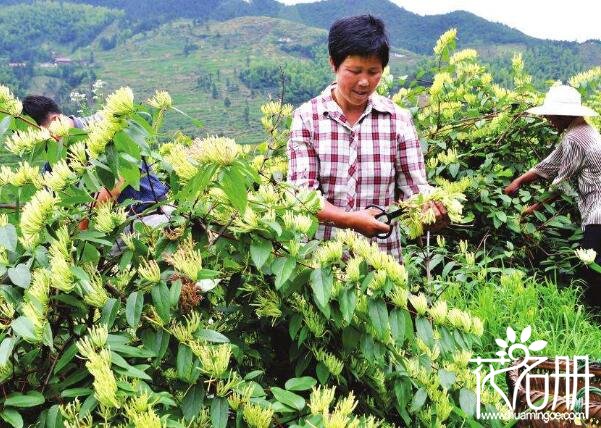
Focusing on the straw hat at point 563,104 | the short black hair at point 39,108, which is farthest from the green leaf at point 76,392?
the straw hat at point 563,104

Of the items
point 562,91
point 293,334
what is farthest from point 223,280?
point 562,91

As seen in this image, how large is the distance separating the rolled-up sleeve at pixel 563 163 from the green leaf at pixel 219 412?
263 centimetres

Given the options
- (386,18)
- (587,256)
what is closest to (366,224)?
(587,256)

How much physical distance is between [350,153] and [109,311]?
3.62 feet

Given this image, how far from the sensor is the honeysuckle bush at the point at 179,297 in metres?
0.90

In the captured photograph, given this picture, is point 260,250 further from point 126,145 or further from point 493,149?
point 493,149

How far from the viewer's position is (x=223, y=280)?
1236 millimetres

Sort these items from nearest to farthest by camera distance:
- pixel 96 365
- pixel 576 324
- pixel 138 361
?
pixel 96 365, pixel 138 361, pixel 576 324

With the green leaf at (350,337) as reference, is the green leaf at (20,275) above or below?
above

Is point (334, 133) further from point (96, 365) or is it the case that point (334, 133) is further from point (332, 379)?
point (96, 365)

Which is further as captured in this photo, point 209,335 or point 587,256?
point 587,256

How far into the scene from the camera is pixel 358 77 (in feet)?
6.02

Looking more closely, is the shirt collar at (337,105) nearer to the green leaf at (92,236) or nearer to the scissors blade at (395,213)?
the scissors blade at (395,213)

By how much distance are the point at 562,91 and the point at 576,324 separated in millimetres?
1149
